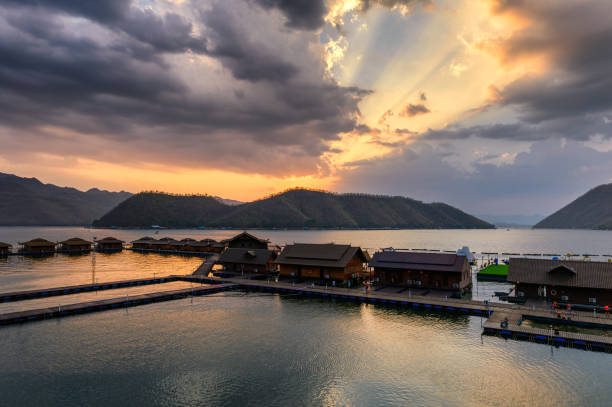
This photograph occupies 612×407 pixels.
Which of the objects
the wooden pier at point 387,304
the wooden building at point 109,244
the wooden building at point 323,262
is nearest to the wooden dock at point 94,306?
the wooden pier at point 387,304

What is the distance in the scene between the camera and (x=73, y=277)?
85.4 metres

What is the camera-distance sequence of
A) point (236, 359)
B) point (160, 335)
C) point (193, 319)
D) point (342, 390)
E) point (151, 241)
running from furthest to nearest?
point (151, 241) → point (193, 319) → point (160, 335) → point (236, 359) → point (342, 390)

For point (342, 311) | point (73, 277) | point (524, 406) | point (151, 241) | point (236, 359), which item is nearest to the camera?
point (524, 406)

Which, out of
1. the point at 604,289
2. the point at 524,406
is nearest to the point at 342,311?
the point at 524,406

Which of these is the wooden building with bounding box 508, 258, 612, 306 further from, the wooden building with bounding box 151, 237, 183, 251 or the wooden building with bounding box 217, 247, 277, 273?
the wooden building with bounding box 151, 237, 183, 251

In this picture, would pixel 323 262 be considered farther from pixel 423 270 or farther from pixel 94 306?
pixel 94 306

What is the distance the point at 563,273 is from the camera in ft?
180

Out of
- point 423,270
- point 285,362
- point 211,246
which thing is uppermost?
point 423,270

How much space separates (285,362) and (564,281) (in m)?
45.2

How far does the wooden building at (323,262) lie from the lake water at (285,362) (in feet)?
65.2

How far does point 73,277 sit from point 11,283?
38.7 feet

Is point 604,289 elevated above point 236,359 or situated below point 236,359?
above

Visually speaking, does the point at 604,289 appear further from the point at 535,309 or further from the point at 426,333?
the point at 426,333

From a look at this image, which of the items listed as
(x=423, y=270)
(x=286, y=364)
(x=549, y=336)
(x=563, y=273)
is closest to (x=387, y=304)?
(x=423, y=270)
